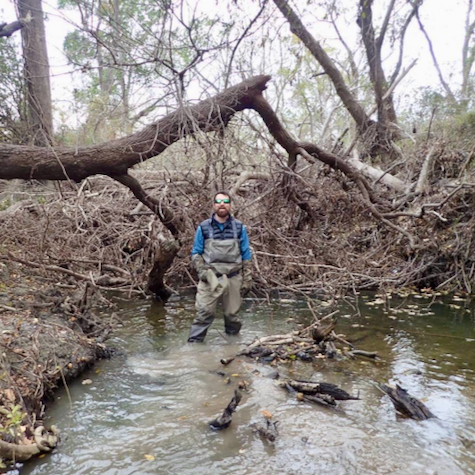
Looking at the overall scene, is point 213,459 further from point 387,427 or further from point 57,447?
point 387,427

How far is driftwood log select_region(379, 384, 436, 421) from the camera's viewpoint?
3.51 m

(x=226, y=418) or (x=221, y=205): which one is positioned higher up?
(x=221, y=205)

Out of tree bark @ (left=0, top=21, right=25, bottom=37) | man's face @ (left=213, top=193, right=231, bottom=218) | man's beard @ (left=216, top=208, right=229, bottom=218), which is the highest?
tree bark @ (left=0, top=21, right=25, bottom=37)

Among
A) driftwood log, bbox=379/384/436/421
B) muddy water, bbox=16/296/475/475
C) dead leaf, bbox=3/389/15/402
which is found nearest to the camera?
muddy water, bbox=16/296/475/475

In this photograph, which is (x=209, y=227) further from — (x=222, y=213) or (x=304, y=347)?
(x=304, y=347)

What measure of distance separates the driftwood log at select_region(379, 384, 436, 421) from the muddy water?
81 mm

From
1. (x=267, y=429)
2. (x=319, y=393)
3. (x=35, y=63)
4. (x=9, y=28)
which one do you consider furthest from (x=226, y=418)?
(x=9, y=28)

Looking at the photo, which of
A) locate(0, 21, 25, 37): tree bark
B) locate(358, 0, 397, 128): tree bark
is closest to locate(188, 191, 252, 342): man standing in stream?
locate(0, 21, 25, 37): tree bark

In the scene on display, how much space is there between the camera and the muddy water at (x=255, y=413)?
9.60 feet

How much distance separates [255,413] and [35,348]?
217cm

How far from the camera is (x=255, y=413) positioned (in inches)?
143

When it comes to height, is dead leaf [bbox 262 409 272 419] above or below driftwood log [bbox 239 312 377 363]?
below

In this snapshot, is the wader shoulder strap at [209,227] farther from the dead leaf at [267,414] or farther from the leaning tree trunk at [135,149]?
the dead leaf at [267,414]

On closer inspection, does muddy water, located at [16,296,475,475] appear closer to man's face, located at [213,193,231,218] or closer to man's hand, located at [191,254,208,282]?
man's hand, located at [191,254,208,282]
